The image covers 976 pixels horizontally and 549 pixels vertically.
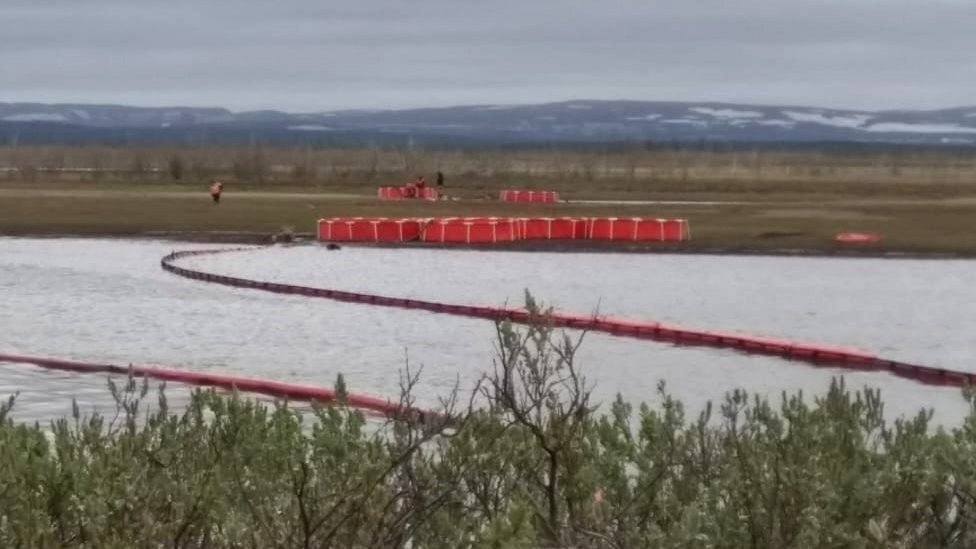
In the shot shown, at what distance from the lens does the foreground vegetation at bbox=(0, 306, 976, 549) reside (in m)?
8.70

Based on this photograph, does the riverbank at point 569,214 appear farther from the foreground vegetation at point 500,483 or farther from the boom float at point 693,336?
the foreground vegetation at point 500,483

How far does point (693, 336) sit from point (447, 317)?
4885mm

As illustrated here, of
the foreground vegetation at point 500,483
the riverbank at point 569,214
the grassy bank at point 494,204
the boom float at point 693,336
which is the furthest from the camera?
the grassy bank at point 494,204

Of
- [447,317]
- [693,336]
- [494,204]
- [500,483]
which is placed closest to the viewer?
[500,483]

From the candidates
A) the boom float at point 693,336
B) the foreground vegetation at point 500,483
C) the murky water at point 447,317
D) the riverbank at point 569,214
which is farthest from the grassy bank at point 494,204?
the foreground vegetation at point 500,483

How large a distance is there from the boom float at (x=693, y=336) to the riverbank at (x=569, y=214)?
46.1 ft

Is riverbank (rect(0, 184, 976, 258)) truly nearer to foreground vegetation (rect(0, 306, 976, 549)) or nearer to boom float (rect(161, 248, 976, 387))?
boom float (rect(161, 248, 976, 387))

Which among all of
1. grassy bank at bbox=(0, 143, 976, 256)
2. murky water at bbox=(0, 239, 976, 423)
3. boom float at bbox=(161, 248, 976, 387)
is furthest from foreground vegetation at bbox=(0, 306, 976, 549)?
grassy bank at bbox=(0, 143, 976, 256)

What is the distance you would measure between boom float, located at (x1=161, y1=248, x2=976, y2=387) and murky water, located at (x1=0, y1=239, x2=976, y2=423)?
0.43 metres

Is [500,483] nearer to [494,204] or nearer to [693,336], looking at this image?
[693,336]

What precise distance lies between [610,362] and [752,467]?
13595 mm

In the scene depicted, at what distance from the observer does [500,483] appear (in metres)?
10.3

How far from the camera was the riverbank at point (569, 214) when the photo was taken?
46656 millimetres

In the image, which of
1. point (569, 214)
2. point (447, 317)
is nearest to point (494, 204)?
point (569, 214)
